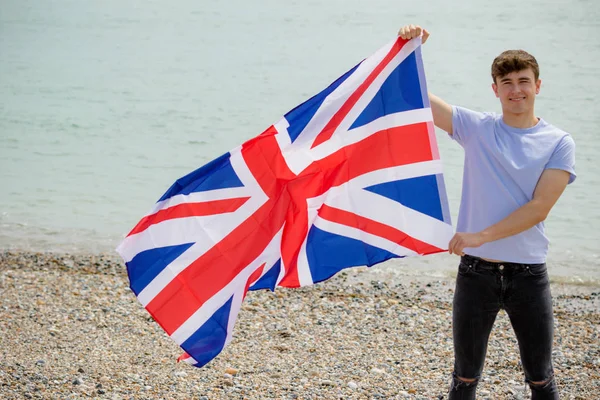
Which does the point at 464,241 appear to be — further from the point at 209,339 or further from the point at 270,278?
the point at 209,339

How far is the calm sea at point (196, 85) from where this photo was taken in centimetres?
1192

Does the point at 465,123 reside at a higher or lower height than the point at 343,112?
higher

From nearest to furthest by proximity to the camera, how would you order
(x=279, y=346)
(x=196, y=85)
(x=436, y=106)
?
(x=436, y=106) → (x=279, y=346) → (x=196, y=85)

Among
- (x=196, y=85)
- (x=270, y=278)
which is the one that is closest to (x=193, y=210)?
(x=270, y=278)

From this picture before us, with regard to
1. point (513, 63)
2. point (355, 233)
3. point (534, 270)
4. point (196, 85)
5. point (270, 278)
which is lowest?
point (196, 85)

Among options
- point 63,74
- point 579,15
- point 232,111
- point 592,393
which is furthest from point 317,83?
point 592,393

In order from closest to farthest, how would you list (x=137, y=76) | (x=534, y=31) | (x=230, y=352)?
(x=230, y=352), (x=137, y=76), (x=534, y=31)

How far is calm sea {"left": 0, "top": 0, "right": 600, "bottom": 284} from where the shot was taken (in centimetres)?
1192

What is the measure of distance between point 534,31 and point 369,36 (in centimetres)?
558

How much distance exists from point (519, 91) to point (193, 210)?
1.66 metres

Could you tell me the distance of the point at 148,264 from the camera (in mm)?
3951

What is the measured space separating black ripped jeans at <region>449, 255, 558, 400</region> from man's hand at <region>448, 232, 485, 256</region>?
11 centimetres

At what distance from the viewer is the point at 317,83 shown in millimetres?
22438

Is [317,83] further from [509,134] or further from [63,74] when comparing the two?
[509,134]
